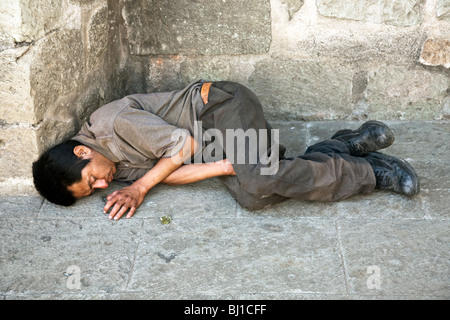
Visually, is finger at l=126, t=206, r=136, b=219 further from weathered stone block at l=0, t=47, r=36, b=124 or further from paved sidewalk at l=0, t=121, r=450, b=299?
weathered stone block at l=0, t=47, r=36, b=124

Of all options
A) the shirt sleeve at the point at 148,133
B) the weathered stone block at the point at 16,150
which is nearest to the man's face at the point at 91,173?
the shirt sleeve at the point at 148,133

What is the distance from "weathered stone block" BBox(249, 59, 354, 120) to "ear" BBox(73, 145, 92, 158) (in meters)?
1.24

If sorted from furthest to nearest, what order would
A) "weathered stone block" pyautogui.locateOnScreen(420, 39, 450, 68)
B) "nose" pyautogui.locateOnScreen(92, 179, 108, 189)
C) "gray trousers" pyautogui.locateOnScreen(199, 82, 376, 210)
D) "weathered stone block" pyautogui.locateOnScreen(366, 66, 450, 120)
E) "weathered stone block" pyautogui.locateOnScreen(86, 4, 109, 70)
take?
"weathered stone block" pyautogui.locateOnScreen(366, 66, 450, 120), "weathered stone block" pyautogui.locateOnScreen(420, 39, 450, 68), "weathered stone block" pyautogui.locateOnScreen(86, 4, 109, 70), "nose" pyautogui.locateOnScreen(92, 179, 108, 189), "gray trousers" pyautogui.locateOnScreen(199, 82, 376, 210)

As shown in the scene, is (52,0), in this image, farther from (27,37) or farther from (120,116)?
(120,116)

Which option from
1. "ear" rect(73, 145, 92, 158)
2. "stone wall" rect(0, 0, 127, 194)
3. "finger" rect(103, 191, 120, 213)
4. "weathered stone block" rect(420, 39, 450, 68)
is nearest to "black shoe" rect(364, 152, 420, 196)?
"weathered stone block" rect(420, 39, 450, 68)

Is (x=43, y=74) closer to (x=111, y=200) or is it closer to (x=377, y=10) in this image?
(x=111, y=200)

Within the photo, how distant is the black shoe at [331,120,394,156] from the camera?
275cm

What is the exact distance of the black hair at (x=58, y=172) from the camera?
8.63 feet

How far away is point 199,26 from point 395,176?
1516 mm

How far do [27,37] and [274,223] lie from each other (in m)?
1.42

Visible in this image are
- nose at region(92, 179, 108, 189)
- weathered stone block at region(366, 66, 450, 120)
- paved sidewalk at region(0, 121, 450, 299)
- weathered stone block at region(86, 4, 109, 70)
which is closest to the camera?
paved sidewalk at region(0, 121, 450, 299)

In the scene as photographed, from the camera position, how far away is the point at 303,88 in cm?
347

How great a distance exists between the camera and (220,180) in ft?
9.66

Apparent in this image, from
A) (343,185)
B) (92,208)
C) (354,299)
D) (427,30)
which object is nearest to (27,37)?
(92,208)
